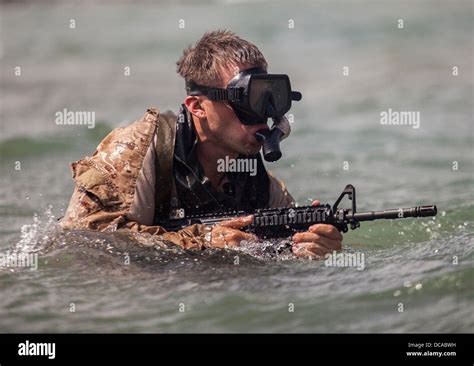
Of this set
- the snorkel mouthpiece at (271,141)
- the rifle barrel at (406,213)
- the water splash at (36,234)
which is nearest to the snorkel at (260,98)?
the snorkel mouthpiece at (271,141)

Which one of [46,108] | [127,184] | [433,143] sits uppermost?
[46,108]

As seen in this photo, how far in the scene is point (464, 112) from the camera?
12953 mm

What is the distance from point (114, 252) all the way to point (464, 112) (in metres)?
7.86

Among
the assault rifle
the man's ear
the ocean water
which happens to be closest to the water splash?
the ocean water

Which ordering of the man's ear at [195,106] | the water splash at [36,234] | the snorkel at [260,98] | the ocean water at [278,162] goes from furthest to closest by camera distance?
the water splash at [36,234] < the man's ear at [195,106] < the snorkel at [260,98] < the ocean water at [278,162]

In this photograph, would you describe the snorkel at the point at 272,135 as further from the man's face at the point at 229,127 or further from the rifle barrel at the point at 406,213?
the rifle barrel at the point at 406,213

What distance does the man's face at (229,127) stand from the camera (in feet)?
20.5

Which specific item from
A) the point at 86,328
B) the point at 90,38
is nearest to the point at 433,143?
the point at 86,328

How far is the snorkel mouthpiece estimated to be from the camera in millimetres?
5987

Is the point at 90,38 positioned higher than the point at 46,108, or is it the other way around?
the point at 90,38

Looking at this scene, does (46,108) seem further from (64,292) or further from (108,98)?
(64,292)

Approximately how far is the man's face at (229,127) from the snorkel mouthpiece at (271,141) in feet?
0.16

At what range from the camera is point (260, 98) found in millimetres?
6164

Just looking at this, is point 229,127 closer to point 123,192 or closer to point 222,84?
point 222,84
